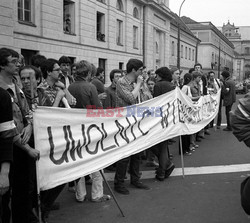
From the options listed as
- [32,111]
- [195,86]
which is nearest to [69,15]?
[195,86]

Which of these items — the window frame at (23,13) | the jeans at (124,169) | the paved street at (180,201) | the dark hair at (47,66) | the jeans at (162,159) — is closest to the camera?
the paved street at (180,201)

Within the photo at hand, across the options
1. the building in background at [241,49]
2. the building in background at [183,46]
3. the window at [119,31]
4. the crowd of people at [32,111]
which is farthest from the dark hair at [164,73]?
the building in background at [241,49]

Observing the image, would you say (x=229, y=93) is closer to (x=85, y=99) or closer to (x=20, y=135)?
(x=85, y=99)

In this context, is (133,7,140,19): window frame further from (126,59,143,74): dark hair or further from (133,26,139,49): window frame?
(126,59,143,74): dark hair

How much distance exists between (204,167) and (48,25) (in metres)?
12.7

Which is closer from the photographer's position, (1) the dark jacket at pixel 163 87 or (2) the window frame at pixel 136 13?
(1) the dark jacket at pixel 163 87

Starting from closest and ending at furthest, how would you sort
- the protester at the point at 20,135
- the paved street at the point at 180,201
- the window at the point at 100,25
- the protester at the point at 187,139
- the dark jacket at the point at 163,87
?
1. the protester at the point at 20,135
2. the paved street at the point at 180,201
3. the dark jacket at the point at 163,87
4. the protester at the point at 187,139
5. the window at the point at 100,25

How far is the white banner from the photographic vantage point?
353 centimetres

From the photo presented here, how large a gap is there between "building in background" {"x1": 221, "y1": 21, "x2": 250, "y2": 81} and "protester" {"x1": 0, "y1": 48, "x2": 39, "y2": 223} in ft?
414

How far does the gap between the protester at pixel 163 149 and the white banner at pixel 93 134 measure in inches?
7.8

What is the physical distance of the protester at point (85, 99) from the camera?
4484mm

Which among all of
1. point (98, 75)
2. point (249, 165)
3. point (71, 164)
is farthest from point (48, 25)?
point (71, 164)

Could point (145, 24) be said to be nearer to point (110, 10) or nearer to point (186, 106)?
point (110, 10)

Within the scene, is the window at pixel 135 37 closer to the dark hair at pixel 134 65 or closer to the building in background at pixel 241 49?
the dark hair at pixel 134 65
